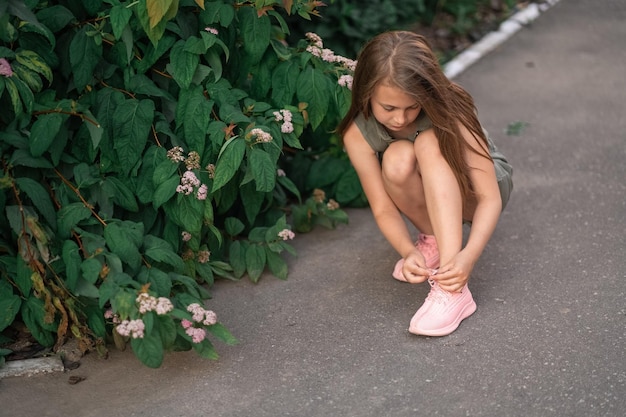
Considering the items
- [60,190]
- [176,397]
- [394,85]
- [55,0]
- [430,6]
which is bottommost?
[430,6]

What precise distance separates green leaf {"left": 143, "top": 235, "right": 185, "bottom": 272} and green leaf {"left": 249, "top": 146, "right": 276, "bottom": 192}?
1.15 feet

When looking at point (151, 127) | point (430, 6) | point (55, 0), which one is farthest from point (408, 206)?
point (430, 6)

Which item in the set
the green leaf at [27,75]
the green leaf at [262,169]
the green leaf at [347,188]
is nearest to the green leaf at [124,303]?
the green leaf at [262,169]

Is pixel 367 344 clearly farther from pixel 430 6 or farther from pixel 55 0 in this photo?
pixel 430 6

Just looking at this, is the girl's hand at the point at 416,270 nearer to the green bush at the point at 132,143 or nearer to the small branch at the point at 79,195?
the green bush at the point at 132,143

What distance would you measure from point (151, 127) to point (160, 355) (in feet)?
2.84

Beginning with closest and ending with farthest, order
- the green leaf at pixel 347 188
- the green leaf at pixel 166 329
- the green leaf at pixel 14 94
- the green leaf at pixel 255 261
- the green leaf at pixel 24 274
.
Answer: the green leaf at pixel 166 329, the green leaf at pixel 14 94, the green leaf at pixel 24 274, the green leaf at pixel 255 261, the green leaf at pixel 347 188

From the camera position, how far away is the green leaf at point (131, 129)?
3.16 metres

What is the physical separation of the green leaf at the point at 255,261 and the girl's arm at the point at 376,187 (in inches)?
19.3

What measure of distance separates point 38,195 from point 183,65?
0.63 meters

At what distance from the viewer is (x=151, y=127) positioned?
10.7 feet

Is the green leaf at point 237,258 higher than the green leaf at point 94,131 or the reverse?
the reverse

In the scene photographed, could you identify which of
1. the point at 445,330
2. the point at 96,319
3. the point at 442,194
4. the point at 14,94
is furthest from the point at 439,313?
the point at 14,94

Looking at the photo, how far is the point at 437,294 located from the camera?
10.4 ft
